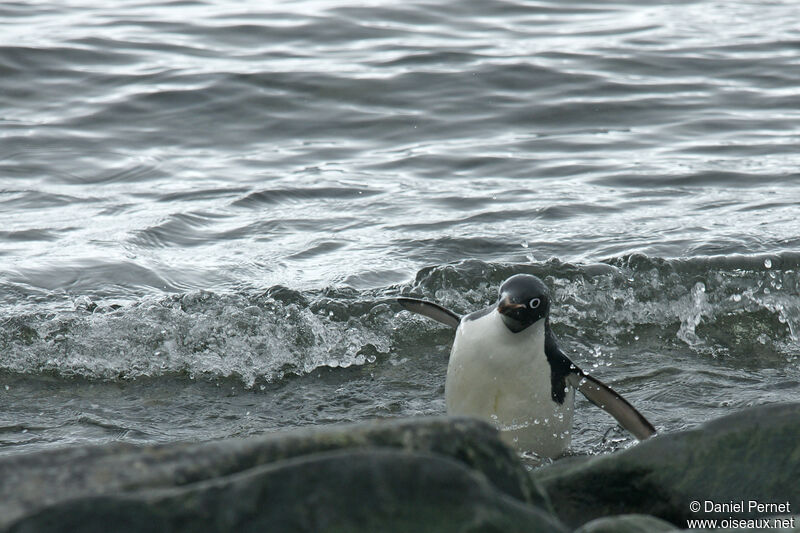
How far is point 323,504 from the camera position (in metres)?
1.92

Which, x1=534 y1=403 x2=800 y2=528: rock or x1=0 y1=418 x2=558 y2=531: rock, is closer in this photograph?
x1=0 y1=418 x2=558 y2=531: rock

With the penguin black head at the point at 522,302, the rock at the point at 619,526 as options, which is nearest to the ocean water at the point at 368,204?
the penguin black head at the point at 522,302

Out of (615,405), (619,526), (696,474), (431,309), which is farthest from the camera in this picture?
(431,309)

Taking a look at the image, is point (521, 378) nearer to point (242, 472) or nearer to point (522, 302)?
point (522, 302)

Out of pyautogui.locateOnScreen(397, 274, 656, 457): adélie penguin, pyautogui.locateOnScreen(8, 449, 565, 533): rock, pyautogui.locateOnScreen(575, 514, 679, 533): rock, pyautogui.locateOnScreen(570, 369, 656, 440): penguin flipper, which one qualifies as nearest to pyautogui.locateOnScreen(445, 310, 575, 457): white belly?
pyautogui.locateOnScreen(397, 274, 656, 457): adélie penguin

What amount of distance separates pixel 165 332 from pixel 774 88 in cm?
751

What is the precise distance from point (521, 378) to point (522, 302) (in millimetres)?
354

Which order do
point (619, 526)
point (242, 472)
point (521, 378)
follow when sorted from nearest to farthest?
point (242, 472), point (619, 526), point (521, 378)

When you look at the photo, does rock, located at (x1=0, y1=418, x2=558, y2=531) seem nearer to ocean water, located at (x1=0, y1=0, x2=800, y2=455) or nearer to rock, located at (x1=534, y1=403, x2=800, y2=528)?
rock, located at (x1=534, y1=403, x2=800, y2=528)

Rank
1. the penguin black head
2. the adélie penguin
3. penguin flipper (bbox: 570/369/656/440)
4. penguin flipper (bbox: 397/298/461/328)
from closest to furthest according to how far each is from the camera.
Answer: penguin flipper (bbox: 570/369/656/440) → the penguin black head → the adélie penguin → penguin flipper (bbox: 397/298/461/328)

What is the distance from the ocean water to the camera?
214 inches

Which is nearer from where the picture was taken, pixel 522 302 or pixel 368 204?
pixel 522 302

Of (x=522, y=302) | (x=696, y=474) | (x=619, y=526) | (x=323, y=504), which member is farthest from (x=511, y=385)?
(x=323, y=504)

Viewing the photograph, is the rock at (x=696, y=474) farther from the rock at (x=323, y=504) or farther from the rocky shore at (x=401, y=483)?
the rock at (x=323, y=504)
